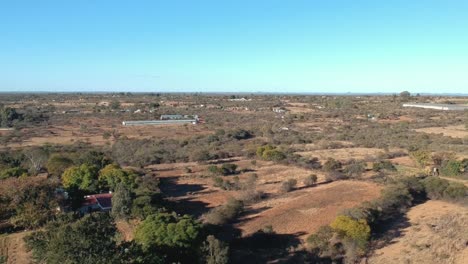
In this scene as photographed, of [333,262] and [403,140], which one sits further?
[403,140]

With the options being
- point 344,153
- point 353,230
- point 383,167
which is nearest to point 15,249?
point 353,230

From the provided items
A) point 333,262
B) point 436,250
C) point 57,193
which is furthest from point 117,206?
point 436,250

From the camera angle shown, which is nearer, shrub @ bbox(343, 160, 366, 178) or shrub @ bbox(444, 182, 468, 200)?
shrub @ bbox(444, 182, 468, 200)

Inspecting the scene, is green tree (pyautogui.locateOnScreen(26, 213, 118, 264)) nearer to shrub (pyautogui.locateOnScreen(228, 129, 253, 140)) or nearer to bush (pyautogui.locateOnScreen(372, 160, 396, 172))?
bush (pyautogui.locateOnScreen(372, 160, 396, 172))

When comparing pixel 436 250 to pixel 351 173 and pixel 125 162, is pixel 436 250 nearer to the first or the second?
pixel 351 173

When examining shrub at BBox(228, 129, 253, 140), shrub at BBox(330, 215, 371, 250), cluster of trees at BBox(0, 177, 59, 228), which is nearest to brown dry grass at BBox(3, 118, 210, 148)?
shrub at BBox(228, 129, 253, 140)

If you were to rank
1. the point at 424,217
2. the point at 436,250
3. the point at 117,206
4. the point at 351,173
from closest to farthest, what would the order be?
the point at 436,250 < the point at 117,206 < the point at 424,217 < the point at 351,173

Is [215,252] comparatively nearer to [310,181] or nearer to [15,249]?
[15,249]
